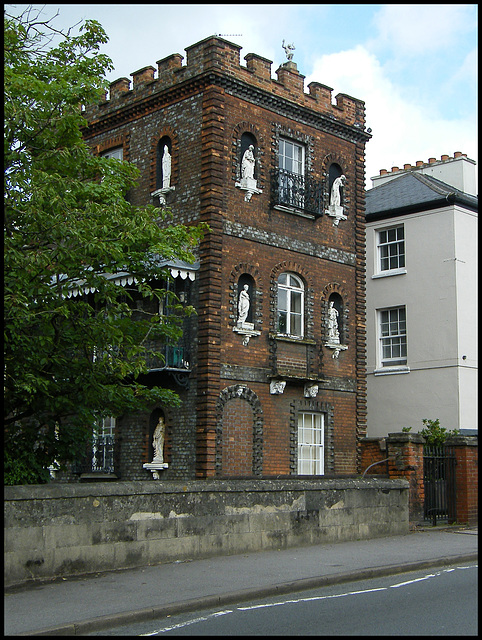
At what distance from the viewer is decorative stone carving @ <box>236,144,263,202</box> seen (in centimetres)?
2297

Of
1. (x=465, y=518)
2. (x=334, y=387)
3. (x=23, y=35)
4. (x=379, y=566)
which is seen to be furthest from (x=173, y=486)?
(x=334, y=387)

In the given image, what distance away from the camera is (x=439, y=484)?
20.9 metres

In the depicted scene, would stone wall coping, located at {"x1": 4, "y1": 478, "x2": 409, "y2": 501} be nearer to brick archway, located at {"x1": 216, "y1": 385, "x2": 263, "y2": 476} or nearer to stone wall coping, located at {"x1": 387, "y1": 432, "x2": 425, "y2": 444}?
stone wall coping, located at {"x1": 387, "y1": 432, "x2": 425, "y2": 444}

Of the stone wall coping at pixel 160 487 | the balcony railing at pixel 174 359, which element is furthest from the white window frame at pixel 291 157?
the stone wall coping at pixel 160 487

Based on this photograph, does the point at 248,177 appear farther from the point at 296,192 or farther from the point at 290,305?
the point at 290,305

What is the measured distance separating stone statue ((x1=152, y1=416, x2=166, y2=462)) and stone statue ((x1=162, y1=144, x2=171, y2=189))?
641 cm

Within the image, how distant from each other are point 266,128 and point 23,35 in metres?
11.5

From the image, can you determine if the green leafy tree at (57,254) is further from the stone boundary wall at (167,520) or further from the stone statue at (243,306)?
the stone statue at (243,306)

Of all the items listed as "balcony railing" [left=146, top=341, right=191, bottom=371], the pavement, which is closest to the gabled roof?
"balcony railing" [left=146, top=341, right=191, bottom=371]

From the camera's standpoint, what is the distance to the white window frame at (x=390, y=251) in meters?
30.3

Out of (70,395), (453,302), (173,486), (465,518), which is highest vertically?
(453,302)

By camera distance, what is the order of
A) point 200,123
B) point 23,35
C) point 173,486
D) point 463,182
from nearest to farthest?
1. point 23,35
2. point 173,486
3. point 200,123
4. point 463,182

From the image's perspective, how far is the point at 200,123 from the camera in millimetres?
22906

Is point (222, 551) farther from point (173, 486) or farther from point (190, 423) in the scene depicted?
point (190, 423)
